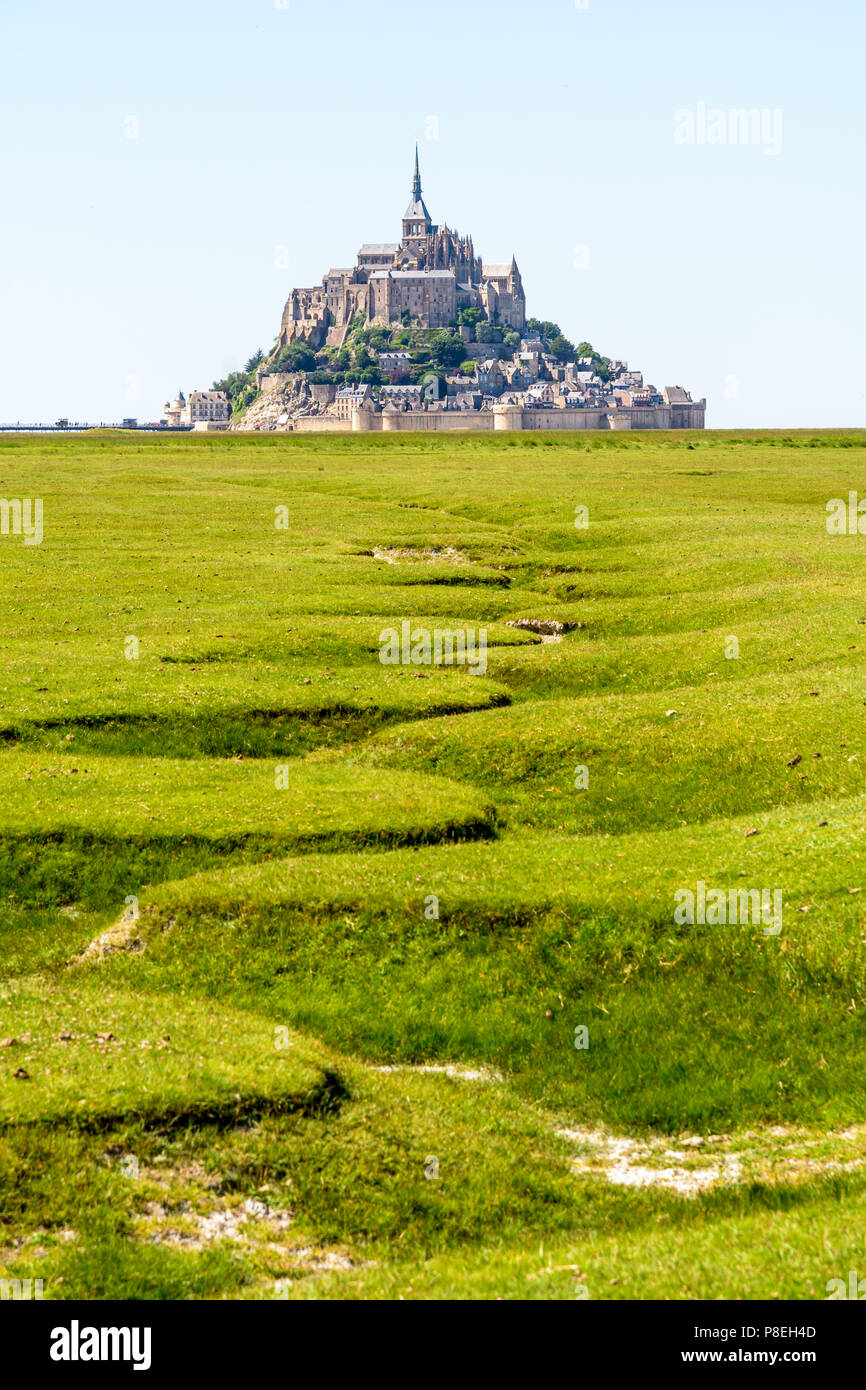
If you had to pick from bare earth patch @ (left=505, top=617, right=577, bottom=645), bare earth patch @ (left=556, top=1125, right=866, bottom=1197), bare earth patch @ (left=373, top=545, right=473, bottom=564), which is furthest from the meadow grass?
bare earth patch @ (left=373, top=545, right=473, bottom=564)

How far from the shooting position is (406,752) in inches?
1275

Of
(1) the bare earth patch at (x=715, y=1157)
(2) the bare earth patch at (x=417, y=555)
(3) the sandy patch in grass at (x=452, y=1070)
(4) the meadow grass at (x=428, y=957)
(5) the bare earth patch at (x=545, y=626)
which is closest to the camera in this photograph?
Answer: (4) the meadow grass at (x=428, y=957)

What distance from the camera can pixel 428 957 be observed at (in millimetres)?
21203

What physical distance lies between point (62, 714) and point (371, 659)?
35.8 feet

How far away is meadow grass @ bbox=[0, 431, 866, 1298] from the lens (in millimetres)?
14250

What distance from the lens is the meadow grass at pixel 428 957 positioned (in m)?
14.2

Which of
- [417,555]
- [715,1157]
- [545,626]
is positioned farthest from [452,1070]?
[417,555]

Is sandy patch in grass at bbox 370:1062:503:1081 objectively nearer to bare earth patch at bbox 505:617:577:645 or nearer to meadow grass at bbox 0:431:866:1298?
meadow grass at bbox 0:431:866:1298

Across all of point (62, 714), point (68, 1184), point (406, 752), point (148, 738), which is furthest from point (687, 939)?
point (62, 714)

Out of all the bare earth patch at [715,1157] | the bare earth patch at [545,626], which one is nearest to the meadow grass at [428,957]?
the bare earth patch at [715,1157]

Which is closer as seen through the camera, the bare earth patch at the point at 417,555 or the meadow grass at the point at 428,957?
the meadow grass at the point at 428,957

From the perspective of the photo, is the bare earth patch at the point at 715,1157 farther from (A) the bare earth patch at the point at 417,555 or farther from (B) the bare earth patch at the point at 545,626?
(A) the bare earth patch at the point at 417,555

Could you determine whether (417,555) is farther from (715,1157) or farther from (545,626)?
(715,1157)
